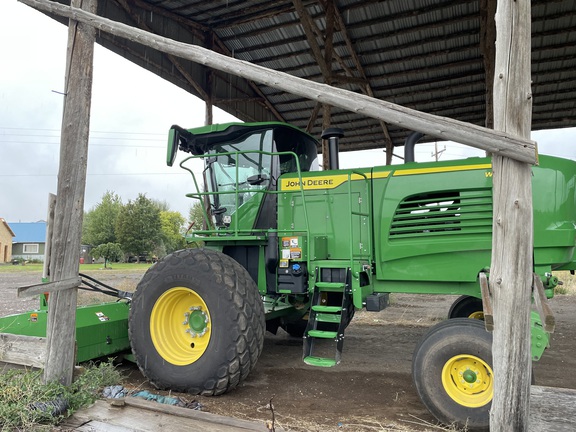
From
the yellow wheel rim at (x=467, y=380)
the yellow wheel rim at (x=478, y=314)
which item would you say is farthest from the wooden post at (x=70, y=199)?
the yellow wheel rim at (x=478, y=314)

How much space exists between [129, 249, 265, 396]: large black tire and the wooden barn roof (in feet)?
24.9

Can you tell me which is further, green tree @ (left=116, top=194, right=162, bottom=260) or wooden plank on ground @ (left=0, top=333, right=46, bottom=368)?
green tree @ (left=116, top=194, right=162, bottom=260)

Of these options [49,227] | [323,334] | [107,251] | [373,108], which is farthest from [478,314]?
[107,251]

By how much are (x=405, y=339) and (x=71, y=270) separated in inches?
210

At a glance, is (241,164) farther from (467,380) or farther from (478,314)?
(478,314)

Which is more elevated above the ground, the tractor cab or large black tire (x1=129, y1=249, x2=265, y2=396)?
the tractor cab

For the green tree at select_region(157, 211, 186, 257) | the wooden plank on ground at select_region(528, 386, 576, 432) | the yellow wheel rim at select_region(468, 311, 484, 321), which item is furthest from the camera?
the green tree at select_region(157, 211, 186, 257)

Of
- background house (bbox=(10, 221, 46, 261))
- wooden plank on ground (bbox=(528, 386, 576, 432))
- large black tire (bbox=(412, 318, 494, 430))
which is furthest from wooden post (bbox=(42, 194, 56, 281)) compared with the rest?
background house (bbox=(10, 221, 46, 261))

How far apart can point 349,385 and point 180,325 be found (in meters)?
1.95

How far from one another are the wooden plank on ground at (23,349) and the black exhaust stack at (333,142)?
3624 millimetres

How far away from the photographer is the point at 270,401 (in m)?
3.98

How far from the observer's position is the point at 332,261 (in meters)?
4.64

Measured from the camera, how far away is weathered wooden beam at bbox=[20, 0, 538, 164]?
2443 mm

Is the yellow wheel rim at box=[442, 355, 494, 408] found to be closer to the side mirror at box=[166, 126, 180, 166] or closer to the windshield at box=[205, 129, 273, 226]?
the windshield at box=[205, 129, 273, 226]
